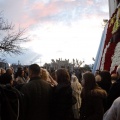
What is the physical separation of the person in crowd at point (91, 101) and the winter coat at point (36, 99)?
28.4 inches

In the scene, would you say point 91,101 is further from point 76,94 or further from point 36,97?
point 76,94

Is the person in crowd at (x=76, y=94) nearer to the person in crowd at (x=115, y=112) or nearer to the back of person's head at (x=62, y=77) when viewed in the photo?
the back of person's head at (x=62, y=77)

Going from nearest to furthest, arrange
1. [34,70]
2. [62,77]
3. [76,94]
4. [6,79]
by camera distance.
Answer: [6,79] → [34,70] → [62,77] → [76,94]

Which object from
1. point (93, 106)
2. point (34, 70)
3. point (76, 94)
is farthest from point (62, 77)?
point (76, 94)

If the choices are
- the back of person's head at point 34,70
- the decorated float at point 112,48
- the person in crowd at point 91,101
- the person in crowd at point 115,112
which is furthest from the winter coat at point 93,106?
the decorated float at point 112,48

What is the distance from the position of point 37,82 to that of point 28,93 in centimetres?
28

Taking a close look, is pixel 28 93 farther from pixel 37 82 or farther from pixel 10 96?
Answer: pixel 10 96

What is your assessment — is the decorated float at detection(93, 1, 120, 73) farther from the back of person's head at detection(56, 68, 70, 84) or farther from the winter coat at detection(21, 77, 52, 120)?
the winter coat at detection(21, 77, 52, 120)

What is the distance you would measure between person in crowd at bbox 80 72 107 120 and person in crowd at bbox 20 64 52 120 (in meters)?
0.71

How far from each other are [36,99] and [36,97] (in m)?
0.03

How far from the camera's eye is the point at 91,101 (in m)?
6.01

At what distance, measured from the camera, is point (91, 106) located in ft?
19.8

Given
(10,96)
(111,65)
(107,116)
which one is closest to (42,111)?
(10,96)

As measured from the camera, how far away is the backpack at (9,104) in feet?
14.0
